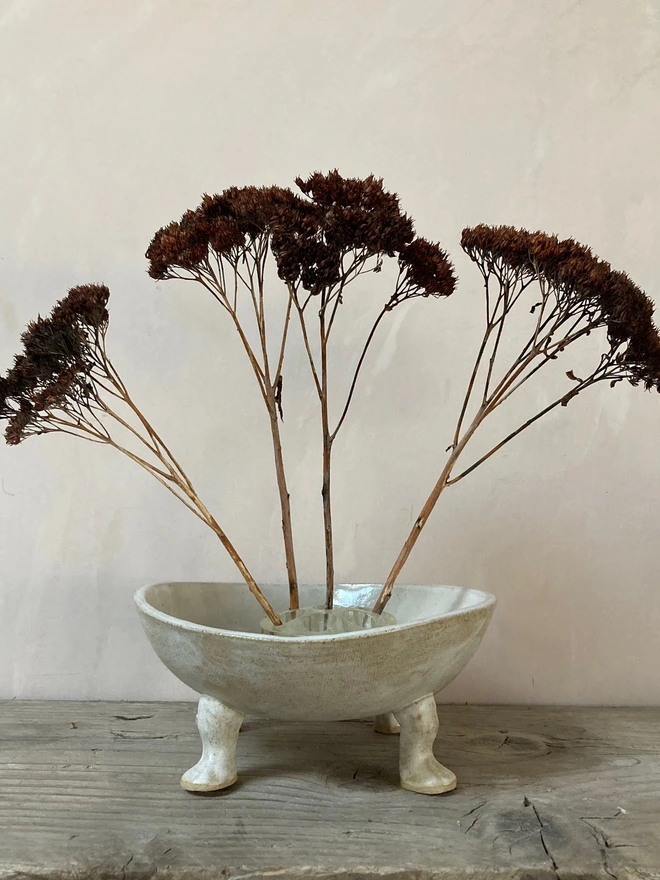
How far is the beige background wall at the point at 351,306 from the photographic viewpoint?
2.88 feet

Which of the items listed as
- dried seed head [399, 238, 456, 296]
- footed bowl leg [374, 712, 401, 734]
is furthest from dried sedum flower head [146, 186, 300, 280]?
footed bowl leg [374, 712, 401, 734]

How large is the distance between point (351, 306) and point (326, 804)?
0.56m

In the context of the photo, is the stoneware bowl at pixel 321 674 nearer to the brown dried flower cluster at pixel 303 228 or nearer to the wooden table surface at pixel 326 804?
the wooden table surface at pixel 326 804

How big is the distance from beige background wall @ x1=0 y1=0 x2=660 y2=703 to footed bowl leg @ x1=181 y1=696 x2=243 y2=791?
0.92ft

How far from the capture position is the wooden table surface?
0.49m

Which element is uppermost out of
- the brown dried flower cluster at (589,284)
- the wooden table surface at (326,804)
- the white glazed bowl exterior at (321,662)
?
the brown dried flower cluster at (589,284)

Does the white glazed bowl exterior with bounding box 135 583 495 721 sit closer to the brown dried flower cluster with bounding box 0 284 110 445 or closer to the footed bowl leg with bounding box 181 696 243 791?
the footed bowl leg with bounding box 181 696 243 791

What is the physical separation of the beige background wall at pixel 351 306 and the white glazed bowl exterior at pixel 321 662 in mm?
275

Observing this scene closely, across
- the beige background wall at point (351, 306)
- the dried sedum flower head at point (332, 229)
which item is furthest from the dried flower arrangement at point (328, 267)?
the beige background wall at point (351, 306)

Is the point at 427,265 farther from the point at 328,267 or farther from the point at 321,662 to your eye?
the point at 321,662

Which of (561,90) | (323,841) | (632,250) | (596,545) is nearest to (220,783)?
(323,841)

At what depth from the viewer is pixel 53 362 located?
0.63 meters

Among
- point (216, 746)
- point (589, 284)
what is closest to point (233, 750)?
point (216, 746)

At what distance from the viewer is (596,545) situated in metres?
0.89
